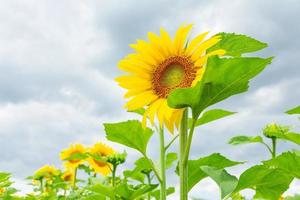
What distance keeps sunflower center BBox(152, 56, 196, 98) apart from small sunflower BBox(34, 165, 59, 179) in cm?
374

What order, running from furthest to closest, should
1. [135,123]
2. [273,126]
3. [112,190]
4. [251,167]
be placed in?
[273,126] → [112,190] → [135,123] → [251,167]

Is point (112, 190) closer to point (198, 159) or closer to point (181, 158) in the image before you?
point (198, 159)

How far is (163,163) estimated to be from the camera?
5.61 feet

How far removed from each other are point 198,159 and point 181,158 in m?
0.44

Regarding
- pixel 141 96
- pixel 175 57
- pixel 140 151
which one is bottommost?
pixel 140 151

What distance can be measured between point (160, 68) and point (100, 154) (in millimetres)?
2394

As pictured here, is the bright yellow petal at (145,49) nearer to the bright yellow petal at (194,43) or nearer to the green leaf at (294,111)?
the bright yellow petal at (194,43)

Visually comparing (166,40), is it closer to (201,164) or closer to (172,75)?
(172,75)

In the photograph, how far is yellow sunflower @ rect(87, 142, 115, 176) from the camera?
377 cm

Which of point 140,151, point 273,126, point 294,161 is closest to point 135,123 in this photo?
point 140,151

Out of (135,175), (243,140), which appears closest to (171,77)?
(243,140)

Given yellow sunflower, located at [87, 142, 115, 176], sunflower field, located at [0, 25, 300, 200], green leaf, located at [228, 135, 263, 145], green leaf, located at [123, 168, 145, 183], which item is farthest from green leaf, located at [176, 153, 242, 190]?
yellow sunflower, located at [87, 142, 115, 176]

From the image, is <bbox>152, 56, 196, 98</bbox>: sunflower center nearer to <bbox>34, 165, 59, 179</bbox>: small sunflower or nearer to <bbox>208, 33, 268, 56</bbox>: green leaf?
<bbox>208, 33, 268, 56</bbox>: green leaf

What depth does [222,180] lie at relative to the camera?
154 cm
